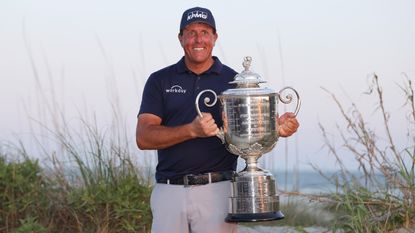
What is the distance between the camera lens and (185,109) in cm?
475

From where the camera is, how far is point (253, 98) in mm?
4457

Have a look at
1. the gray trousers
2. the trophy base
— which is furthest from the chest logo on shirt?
the trophy base

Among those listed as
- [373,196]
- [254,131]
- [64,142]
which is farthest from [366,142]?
[64,142]

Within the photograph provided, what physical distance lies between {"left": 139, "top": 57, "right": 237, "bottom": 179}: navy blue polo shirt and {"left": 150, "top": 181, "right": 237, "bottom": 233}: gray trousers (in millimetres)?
97

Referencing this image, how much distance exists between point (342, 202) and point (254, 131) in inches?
78.6

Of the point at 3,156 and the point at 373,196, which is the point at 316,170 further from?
the point at 3,156

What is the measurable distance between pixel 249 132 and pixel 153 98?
63cm

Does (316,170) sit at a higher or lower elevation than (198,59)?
lower

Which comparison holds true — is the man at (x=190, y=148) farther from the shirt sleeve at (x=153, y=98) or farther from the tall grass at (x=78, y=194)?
the tall grass at (x=78, y=194)

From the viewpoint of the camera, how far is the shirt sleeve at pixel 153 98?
4766 mm

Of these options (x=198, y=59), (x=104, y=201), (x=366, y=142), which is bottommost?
(x=104, y=201)

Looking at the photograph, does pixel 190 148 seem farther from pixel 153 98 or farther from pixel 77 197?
pixel 77 197

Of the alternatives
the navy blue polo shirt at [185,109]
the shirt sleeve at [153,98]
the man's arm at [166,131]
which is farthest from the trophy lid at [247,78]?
the shirt sleeve at [153,98]

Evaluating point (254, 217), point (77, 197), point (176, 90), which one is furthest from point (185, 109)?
point (77, 197)
